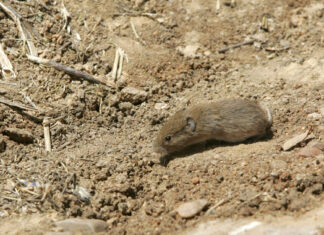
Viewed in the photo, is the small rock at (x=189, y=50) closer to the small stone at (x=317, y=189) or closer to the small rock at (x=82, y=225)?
the small stone at (x=317, y=189)

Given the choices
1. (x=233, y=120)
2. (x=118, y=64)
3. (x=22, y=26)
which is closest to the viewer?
(x=233, y=120)

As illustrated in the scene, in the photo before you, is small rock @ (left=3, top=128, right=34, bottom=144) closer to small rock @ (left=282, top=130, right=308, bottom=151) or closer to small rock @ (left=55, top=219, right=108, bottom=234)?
small rock @ (left=55, top=219, right=108, bottom=234)

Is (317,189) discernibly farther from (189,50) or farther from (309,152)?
(189,50)

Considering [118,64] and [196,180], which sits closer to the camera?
[196,180]

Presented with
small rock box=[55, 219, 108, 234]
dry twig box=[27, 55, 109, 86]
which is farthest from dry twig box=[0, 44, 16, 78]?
small rock box=[55, 219, 108, 234]

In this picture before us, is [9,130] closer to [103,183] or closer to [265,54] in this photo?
[103,183]

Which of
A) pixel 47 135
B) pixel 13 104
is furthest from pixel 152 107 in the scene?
Answer: pixel 13 104

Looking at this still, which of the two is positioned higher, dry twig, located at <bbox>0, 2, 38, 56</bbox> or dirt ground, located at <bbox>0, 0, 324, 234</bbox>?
dry twig, located at <bbox>0, 2, 38, 56</bbox>

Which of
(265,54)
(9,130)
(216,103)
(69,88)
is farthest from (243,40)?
(9,130)
